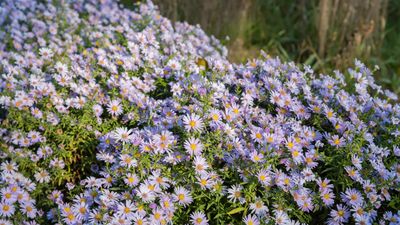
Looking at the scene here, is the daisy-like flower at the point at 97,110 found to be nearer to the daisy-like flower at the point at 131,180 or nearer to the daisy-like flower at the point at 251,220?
the daisy-like flower at the point at 131,180

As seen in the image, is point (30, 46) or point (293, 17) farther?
point (293, 17)

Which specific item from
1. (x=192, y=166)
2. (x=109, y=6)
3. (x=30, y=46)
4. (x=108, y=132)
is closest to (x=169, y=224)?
(x=192, y=166)

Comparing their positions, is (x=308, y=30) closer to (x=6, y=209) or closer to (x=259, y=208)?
(x=259, y=208)

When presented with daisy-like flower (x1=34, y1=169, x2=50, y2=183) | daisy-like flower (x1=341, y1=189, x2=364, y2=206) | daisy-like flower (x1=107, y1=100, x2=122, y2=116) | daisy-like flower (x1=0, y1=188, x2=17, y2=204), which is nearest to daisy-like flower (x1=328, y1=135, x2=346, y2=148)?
daisy-like flower (x1=341, y1=189, x2=364, y2=206)

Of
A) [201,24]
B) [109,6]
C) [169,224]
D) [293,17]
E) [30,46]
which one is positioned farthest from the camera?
[293,17]

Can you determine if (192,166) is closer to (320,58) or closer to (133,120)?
(133,120)

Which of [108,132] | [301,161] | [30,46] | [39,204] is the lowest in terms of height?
[301,161]
